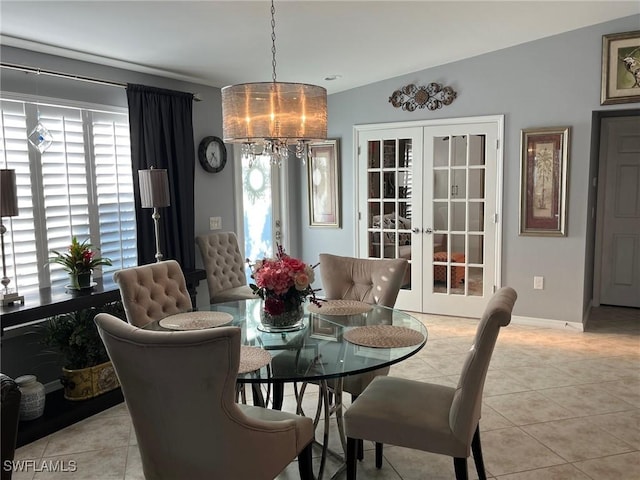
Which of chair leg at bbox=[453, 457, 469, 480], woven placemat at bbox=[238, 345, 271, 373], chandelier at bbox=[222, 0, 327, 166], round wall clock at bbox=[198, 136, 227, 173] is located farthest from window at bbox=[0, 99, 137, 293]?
chair leg at bbox=[453, 457, 469, 480]

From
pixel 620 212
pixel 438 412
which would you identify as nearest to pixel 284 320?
pixel 438 412

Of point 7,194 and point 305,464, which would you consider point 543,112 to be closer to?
point 305,464

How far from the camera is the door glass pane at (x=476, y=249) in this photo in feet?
17.0

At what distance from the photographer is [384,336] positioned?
239cm

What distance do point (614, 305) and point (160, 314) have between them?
4.97m

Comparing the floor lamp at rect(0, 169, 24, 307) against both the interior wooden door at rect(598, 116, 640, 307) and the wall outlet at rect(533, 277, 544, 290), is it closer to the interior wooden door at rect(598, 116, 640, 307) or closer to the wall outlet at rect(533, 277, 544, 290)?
the wall outlet at rect(533, 277, 544, 290)

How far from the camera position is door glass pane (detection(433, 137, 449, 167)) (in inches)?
205

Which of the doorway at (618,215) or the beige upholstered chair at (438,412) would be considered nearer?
the beige upholstered chair at (438,412)

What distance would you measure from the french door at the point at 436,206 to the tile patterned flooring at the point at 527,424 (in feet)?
2.89

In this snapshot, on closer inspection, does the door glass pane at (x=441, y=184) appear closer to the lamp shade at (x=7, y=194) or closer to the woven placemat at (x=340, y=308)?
the woven placemat at (x=340, y=308)

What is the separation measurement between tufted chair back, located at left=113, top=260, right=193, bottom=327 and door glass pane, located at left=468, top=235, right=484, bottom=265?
311 cm

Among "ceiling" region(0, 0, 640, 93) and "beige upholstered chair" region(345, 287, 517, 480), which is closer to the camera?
"beige upholstered chair" region(345, 287, 517, 480)

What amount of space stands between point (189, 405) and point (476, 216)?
160 inches

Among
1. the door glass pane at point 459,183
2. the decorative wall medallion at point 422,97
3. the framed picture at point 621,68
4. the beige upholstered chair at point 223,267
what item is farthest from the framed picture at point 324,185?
the framed picture at point 621,68
